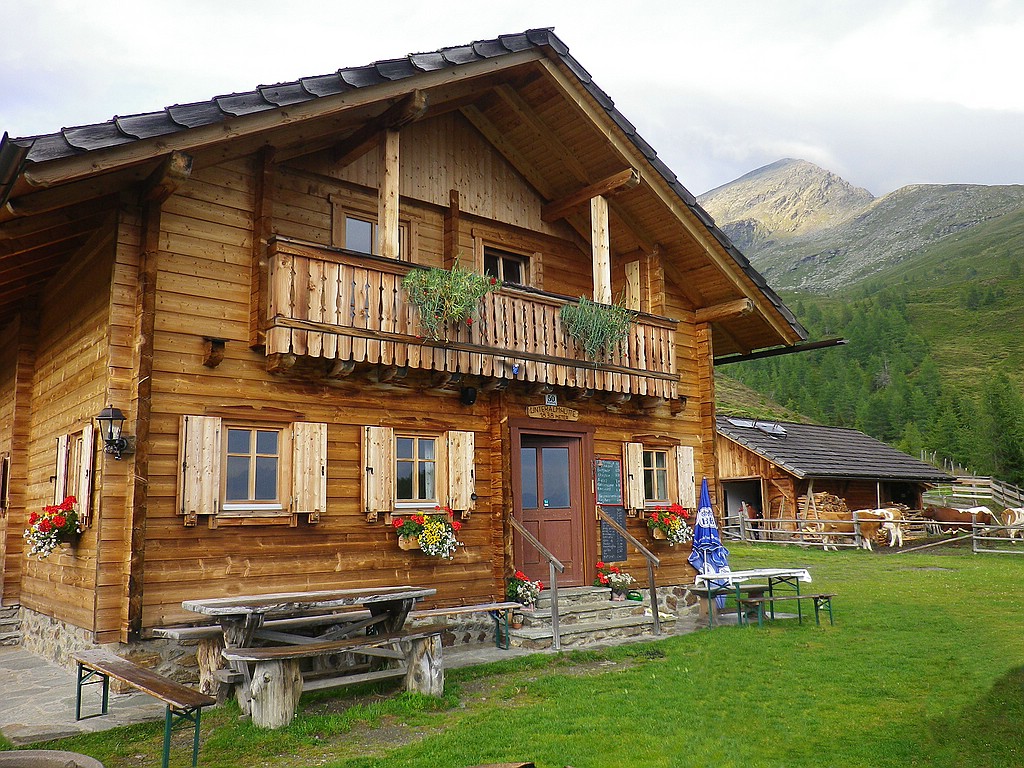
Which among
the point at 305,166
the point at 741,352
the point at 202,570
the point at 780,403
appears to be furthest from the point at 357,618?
the point at 780,403

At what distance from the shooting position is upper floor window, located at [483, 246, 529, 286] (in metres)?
12.9

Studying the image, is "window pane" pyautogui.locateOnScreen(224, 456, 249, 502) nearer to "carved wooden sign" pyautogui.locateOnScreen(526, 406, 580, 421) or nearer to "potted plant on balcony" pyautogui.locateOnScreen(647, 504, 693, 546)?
"carved wooden sign" pyautogui.locateOnScreen(526, 406, 580, 421)

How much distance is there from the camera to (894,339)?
340 ft

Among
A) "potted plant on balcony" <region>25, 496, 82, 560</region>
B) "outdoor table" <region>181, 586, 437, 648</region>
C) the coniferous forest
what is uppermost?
the coniferous forest

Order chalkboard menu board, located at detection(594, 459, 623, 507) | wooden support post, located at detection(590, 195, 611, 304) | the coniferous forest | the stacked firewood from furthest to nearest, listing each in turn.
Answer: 1. the coniferous forest
2. the stacked firewood
3. chalkboard menu board, located at detection(594, 459, 623, 507)
4. wooden support post, located at detection(590, 195, 611, 304)

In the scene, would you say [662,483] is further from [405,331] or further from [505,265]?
[405,331]

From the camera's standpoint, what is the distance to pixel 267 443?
9602 mm

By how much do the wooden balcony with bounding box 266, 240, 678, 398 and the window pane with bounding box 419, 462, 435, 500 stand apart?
142 cm

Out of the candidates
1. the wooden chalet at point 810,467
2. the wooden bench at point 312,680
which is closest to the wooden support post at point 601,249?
the wooden bench at point 312,680

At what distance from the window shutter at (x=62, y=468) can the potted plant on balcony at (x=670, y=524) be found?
847cm

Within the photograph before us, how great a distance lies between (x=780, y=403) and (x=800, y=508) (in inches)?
2216

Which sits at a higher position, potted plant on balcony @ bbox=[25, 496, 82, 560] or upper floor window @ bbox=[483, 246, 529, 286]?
upper floor window @ bbox=[483, 246, 529, 286]

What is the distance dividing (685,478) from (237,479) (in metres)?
7.65

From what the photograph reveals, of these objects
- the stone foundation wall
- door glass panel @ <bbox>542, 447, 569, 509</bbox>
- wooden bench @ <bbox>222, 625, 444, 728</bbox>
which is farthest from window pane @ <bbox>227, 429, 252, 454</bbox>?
door glass panel @ <bbox>542, 447, 569, 509</bbox>
